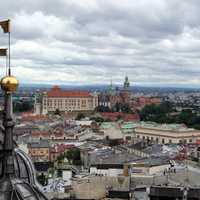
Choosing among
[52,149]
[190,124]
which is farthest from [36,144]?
[190,124]

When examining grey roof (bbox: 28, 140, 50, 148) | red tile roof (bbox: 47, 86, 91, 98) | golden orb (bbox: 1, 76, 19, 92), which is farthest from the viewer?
red tile roof (bbox: 47, 86, 91, 98)

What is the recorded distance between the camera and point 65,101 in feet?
401

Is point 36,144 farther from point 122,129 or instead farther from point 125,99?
point 125,99

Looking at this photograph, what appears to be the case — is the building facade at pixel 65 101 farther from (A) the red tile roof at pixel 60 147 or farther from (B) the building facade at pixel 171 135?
(A) the red tile roof at pixel 60 147

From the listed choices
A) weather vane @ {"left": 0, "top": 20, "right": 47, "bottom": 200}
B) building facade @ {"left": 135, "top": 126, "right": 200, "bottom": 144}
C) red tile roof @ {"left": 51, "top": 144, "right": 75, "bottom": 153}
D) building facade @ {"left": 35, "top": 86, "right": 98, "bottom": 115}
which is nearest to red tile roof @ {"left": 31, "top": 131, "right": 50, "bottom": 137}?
red tile roof @ {"left": 51, "top": 144, "right": 75, "bottom": 153}

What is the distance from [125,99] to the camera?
137750mm

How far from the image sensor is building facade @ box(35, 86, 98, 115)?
390 ft

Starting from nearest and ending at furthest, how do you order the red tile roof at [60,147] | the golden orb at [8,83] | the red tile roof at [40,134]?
the golden orb at [8,83] < the red tile roof at [60,147] < the red tile roof at [40,134]

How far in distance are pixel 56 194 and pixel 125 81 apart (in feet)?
395

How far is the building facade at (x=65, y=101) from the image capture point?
390 feet

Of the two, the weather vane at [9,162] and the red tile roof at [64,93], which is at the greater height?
the weather vane at [9,162]

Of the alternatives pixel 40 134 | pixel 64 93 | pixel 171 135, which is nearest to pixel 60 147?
pixel 40 134

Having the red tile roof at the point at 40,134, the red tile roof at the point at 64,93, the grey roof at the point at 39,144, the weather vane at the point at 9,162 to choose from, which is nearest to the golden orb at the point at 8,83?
the weather vane at the point at 9,162

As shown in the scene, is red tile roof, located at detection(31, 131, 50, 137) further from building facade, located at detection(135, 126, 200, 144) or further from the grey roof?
building facade, located at detection(135, 126, 200, 144)
